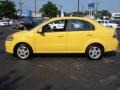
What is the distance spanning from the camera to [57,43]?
38.3 feet

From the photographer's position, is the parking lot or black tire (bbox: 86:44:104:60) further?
A: black tire (bbox: 86:44:104:60)

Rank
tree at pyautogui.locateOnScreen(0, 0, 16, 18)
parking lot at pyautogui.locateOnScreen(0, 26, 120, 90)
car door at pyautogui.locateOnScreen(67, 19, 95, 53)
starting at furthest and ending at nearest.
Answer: tree at pyautogui.locateOnScreen(0, 0, 16, 18), car door at pyautogui.locateOnScreen(67, 19, 95, 53), parking lot at pyautogui.locateOnScreen(0, 26, 120, 90)

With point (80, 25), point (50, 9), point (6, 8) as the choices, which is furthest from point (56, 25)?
point (6, 8)

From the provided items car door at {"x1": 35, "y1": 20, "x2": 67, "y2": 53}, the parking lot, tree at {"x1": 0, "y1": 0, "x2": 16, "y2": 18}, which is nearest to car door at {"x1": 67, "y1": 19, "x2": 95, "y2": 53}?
car door at {"x1": 35, "y1": 20, "x2": 67, "y2": 53}

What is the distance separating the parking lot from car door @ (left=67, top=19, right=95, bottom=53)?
515 mm

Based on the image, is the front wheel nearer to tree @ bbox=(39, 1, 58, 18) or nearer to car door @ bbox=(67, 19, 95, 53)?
car door @ bbox=(67, 19, 95, 53)

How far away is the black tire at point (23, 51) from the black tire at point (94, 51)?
224 centimetres

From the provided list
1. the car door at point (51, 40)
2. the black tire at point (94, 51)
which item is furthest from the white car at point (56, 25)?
the black tire at point (94, 51)

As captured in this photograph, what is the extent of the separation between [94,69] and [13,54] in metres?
4.10

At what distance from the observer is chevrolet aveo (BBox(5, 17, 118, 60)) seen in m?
11.6

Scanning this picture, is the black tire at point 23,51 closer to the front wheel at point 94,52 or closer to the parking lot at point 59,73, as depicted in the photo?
the parking lot at point 59,73

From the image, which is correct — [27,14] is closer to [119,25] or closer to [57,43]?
[119,25]

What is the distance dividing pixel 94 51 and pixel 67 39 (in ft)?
3.71

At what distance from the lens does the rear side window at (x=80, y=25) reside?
11719 mm
